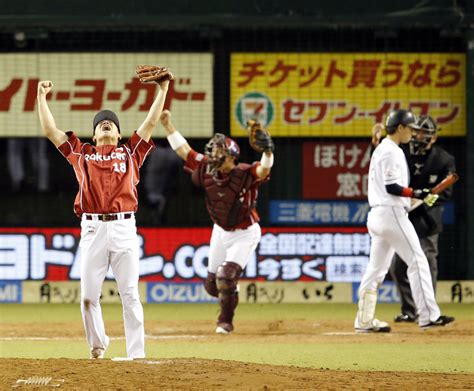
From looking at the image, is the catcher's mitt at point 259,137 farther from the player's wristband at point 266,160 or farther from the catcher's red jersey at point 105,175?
the catcher's red jersey at point 105,175

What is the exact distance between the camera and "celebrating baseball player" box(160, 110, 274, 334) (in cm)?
1199

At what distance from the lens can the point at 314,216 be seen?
651 inches

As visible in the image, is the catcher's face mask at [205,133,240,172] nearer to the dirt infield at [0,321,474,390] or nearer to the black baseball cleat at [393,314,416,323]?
the black baseball cleat at [393,314,416,323]

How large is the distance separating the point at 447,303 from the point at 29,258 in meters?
5.37

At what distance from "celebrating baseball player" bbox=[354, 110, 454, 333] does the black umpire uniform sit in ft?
3.66

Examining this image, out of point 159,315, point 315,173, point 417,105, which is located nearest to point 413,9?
point 417,105

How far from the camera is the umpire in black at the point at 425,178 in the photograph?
12930 millimetres

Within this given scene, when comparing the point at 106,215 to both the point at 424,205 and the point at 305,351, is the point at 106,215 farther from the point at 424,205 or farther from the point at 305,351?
the point at 424,205

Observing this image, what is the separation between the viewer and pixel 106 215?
8867 mm

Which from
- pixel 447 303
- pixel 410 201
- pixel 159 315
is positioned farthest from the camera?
pixel 447 303

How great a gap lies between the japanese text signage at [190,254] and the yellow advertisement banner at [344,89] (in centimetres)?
139

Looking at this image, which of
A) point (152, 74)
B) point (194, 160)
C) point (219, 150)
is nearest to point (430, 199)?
point (219, 150)

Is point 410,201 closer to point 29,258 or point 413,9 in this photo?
point 413,9

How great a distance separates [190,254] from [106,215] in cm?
735
